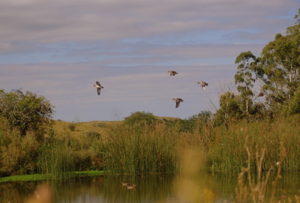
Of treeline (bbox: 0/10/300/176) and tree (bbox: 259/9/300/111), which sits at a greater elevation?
tree (bbox: 259/9/300/111)

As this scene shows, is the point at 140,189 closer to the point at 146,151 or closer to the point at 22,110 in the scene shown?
the point at 146,151

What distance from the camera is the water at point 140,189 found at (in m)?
11.5

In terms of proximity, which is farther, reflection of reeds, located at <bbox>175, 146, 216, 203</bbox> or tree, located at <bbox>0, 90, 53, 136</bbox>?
tree, located at <bbox>0, 90, 53, 136</bbox>

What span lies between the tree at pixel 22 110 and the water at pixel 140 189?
4.78 meters

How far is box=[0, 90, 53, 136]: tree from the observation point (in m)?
19.1

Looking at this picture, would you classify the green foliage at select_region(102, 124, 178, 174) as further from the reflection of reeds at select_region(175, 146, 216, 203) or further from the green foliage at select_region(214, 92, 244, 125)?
the green foliage at select_region(214, 92, 244, 125)

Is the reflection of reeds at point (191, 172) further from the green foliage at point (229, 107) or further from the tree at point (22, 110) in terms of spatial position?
the green foliage at point (229, 107)

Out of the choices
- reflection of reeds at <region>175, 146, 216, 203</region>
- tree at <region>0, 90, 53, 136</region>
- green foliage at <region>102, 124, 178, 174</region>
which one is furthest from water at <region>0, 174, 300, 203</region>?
tree at <region>0, 90, 53, 136</region>

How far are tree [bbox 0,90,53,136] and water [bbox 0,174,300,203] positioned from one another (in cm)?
478

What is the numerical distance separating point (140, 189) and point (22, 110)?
26.0 ft

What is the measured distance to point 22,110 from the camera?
19.3 m

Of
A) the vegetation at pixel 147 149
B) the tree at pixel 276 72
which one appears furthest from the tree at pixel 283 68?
the vegetation at pixel 147 149

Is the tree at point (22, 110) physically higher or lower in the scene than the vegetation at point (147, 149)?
higher

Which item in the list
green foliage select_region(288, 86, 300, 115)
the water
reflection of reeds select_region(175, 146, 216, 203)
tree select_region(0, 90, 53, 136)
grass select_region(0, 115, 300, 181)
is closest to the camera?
the water
